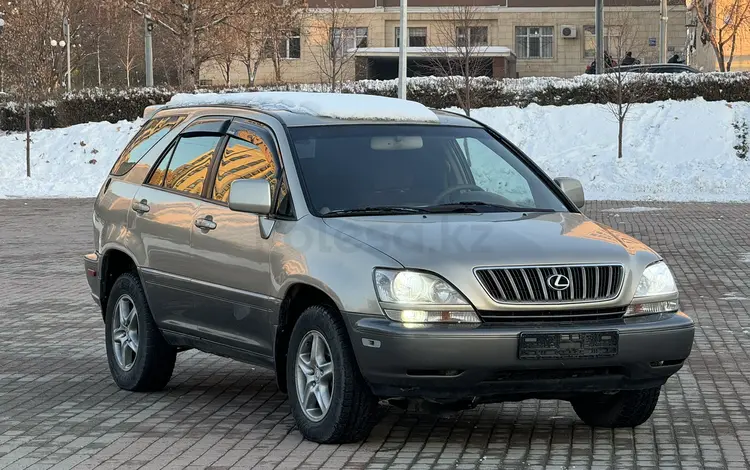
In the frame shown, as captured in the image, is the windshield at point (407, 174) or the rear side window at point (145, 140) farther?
the rear side window at point (145, 140)

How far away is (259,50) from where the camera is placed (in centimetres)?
5519

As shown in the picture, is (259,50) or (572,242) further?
(259,50)

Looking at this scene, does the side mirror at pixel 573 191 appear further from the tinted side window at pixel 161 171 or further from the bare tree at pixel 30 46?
the bare tree at pixel 30 46

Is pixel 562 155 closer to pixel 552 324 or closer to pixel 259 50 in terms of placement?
pixel 259 50

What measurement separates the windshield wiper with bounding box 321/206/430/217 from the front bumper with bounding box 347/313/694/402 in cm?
78

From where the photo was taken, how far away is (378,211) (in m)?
7.20

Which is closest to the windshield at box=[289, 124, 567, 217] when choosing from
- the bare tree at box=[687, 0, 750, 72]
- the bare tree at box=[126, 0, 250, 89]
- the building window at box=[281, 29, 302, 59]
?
the bare tree at box=[126, 0, 250, 89]

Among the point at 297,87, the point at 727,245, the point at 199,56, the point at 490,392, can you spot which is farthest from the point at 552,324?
the point at 199,56

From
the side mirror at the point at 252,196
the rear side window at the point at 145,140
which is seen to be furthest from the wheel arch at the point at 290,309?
the rear side window at the point at 145,140

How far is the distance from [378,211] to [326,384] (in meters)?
0.94

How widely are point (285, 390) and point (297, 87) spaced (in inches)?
1439

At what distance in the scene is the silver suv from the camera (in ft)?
21.0

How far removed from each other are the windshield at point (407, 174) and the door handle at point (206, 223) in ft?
2.10

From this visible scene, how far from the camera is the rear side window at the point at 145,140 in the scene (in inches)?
353
